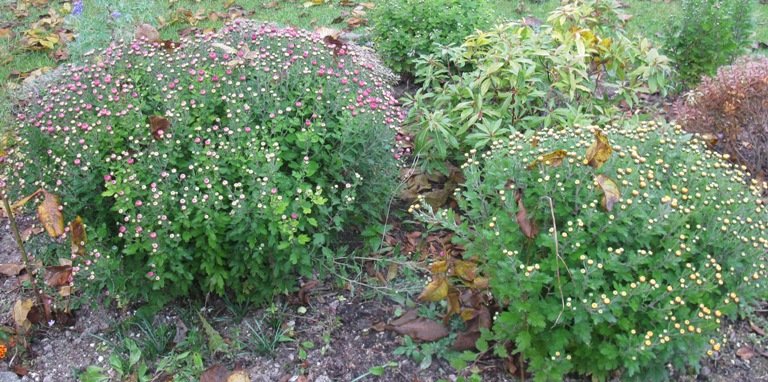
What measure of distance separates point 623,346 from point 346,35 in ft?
12.2

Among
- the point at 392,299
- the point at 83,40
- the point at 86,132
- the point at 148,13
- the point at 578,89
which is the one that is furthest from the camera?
the point at 148,13

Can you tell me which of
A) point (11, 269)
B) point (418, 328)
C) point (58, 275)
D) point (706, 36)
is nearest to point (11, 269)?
point (11, 269)

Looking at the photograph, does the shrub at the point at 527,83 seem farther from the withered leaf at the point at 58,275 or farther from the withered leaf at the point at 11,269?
the withered leaf at the point at 11,269

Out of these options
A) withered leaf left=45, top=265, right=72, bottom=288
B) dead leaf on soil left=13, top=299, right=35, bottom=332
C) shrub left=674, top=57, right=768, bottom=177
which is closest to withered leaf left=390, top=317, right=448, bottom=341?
withered leaf left=45, top=265, right=72, bottom=288

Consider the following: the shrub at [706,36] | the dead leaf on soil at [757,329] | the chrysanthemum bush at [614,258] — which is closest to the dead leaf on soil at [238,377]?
the chrysanthemum bush at [614,258]

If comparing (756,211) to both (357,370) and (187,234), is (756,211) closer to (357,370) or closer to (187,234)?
(357,370)

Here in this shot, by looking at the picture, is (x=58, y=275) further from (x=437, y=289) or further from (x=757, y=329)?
(x=757, y=329)

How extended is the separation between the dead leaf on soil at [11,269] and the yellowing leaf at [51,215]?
0.92m

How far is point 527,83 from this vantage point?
399 cm

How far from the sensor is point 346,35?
561cm

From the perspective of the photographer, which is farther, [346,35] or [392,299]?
[346,35]

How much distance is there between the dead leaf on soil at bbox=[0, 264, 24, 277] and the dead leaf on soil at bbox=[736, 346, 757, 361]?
338 cm

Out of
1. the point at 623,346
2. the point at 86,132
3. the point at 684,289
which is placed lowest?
the point at 623,346

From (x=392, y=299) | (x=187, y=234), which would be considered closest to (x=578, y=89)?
(x=392, y=299)
